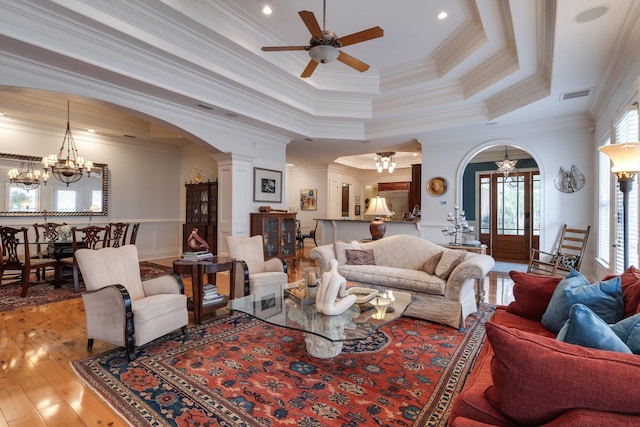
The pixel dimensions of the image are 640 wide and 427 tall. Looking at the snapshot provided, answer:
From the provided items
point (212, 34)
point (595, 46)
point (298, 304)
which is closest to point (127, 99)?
point (212, 34)

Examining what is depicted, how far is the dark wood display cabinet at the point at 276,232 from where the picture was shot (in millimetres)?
6246

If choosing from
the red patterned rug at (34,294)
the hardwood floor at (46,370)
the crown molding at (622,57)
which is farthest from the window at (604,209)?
the red patterned rug at (34,294)

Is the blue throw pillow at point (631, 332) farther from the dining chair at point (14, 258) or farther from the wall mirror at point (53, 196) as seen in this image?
the wall mirror at point (53, 196)

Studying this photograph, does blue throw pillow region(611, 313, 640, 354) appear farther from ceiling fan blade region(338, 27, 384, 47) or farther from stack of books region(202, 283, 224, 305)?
stack of books region(202, 283, 224, 305)

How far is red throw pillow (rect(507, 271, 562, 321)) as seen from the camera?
2.37m

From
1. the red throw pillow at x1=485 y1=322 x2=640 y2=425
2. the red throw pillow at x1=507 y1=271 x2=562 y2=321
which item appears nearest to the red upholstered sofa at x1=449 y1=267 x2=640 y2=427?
the red throw pillow at x1=485 y1=322 x2=640 y2=425

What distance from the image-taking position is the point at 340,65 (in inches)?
208

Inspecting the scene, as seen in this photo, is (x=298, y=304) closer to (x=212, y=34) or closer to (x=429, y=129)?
(x=212, y=34)

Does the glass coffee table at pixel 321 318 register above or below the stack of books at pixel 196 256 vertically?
below

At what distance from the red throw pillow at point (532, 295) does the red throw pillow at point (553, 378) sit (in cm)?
155

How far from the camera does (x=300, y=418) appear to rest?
6.24ft

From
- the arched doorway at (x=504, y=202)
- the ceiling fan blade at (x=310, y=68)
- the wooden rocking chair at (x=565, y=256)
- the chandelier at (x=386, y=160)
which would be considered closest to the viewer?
the ceiling fan blade at (x=310, y=68)

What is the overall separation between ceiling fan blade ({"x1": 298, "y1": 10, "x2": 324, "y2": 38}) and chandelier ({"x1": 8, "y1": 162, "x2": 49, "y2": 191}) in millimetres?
6211

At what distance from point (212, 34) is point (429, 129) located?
4119mm
